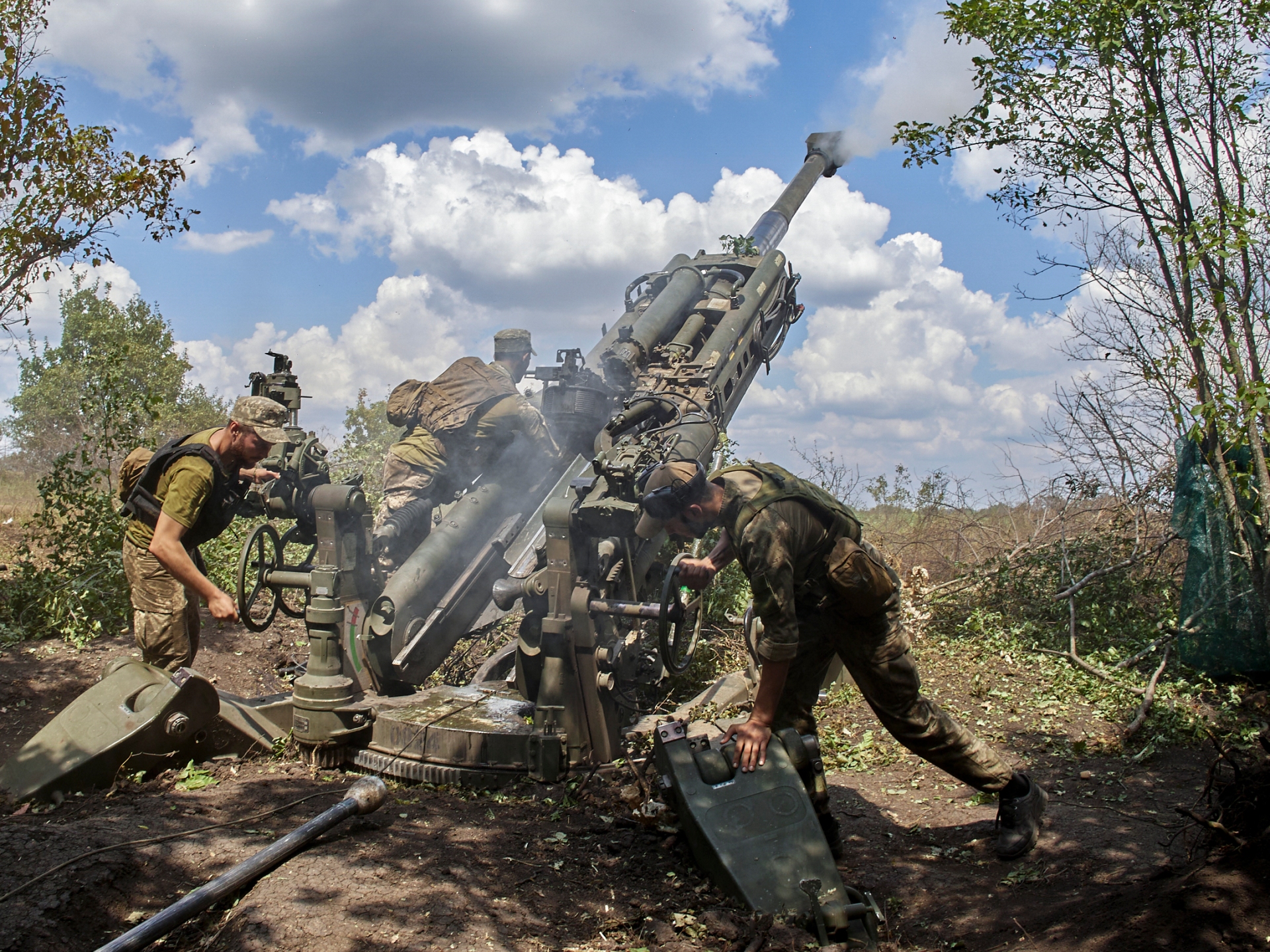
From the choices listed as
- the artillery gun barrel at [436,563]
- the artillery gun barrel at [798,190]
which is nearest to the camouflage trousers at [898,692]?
the artillery gun barrel at [436,563]

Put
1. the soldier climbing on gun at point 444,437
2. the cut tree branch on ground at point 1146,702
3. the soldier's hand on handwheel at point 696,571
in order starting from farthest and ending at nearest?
the soldier climbing on gun at point 444,437, the cut tree branch on ground at point 1146,702, the soldier's hand on handwheel at point 696,571

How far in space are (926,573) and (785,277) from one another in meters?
2.97

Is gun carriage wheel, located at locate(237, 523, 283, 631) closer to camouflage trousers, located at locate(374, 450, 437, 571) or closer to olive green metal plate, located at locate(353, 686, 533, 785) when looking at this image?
olive green metal plate, located at locate(353, 686, 533, 785)

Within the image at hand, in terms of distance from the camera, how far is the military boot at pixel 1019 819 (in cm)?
363

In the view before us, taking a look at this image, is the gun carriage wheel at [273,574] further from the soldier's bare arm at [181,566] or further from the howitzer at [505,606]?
the soldier's bare arm at [181,566]

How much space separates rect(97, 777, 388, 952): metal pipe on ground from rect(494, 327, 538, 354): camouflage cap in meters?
3.54

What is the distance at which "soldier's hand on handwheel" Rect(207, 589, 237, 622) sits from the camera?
409 cm

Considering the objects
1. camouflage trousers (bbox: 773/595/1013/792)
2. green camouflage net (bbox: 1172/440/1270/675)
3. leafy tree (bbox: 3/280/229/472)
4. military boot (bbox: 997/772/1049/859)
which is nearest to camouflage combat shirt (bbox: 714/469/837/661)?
camouflage trousers (bbox: 773/595/1013/792)

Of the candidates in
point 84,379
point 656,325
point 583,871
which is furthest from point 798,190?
point 84,379

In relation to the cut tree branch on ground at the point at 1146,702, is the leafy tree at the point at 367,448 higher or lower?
higher

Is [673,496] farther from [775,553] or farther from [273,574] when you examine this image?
[273,574]

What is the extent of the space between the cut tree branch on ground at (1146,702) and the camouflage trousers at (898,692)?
1659mm

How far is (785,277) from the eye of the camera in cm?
828

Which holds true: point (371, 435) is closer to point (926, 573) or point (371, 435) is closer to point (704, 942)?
point (926, 573)
